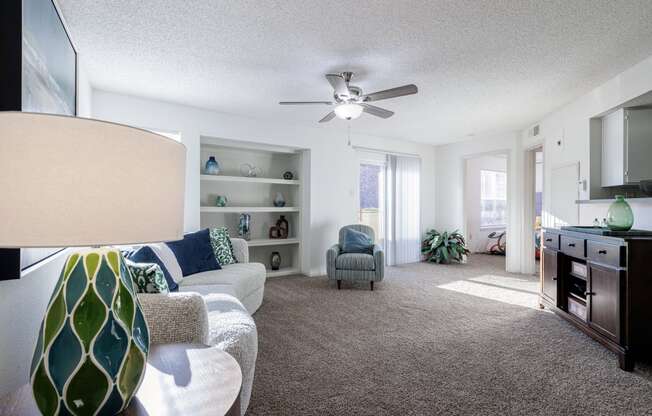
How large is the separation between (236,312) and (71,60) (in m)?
2.26

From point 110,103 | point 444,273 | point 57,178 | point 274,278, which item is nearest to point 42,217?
point 57,178

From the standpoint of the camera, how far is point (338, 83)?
266 cm

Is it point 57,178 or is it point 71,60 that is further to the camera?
point 71,60

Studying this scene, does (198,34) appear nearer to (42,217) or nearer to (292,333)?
(42,217)

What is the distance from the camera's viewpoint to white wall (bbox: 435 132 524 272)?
5.32m

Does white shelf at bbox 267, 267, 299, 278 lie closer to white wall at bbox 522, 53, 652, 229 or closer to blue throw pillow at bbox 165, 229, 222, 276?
blue throw pillow at bbox 165, 229, 222, 276

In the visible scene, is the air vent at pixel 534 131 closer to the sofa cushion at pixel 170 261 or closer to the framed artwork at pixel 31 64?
the sofa cushion at pixel 170 261

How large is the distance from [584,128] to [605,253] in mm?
1922

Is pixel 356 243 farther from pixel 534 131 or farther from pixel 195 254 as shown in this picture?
pixel 534 131

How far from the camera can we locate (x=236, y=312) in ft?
6.17

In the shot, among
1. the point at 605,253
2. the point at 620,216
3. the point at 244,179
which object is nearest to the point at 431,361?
the point at 605,253

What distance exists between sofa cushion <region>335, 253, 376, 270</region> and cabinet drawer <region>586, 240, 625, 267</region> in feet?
7.34

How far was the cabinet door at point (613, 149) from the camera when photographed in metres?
3.03

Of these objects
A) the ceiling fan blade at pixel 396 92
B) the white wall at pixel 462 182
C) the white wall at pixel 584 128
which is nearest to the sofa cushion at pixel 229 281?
the ceiling fan blade at pixel 396 92
